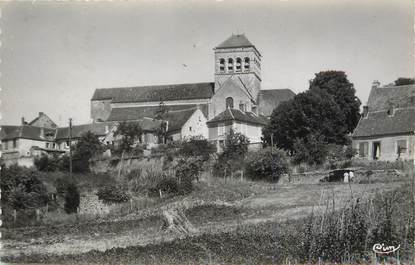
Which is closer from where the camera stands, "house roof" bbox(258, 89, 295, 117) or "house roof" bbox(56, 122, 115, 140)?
"house roof" bbox(56, 122, 115, 140)

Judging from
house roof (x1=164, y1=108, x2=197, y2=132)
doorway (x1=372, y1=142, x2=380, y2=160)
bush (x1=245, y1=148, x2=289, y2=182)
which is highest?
house roof (x1=164, y1=108, x2=197, y2=132)

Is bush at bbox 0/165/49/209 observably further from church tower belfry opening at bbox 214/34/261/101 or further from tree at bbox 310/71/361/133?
church tower belfry opening at bbox 214/34/261/101

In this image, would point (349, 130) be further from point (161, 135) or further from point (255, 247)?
point (255, 247)

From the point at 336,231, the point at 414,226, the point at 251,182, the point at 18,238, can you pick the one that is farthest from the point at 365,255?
the point at 251,182

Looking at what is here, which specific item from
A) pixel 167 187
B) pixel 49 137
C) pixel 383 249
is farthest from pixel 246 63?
pixel 383 249

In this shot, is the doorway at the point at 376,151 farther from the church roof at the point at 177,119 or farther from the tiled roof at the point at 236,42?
the tiled roof at the point at 236,42

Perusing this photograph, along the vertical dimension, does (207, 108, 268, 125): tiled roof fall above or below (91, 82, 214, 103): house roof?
below

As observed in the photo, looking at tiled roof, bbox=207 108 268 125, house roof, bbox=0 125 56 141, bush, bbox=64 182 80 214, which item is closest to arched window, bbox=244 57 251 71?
tiled roof, bbox=207 108 268 125
